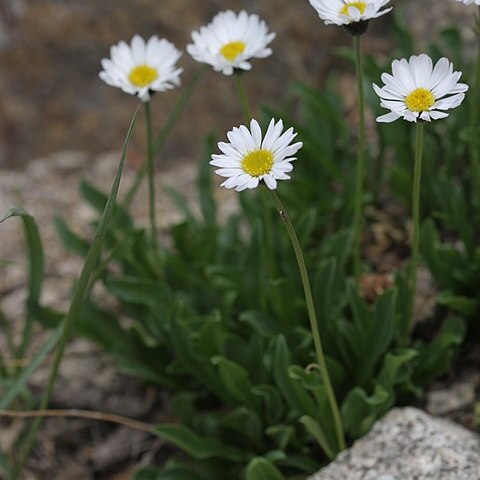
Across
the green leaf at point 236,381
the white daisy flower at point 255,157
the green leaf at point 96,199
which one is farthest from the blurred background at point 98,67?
the white daisy flower at point 255,157

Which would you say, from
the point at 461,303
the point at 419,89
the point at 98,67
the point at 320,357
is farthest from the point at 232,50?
the point at 98,67

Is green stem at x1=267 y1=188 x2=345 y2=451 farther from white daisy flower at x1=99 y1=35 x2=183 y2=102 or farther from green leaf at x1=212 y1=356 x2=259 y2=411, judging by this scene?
white daisy flower at x1=99 y1=35 x2=183 y2=102

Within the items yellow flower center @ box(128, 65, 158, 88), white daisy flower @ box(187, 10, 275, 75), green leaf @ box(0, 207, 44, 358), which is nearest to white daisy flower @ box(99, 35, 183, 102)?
yellow flower center @ box(128, 65, 158, 88)

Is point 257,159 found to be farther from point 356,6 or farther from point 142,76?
point 142,76

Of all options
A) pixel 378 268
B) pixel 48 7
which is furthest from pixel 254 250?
pixel 48 7

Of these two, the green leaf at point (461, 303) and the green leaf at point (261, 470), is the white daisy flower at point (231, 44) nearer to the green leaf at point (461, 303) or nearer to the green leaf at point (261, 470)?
the green leaf at point (461, 303)

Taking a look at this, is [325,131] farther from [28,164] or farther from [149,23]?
[28,164]
